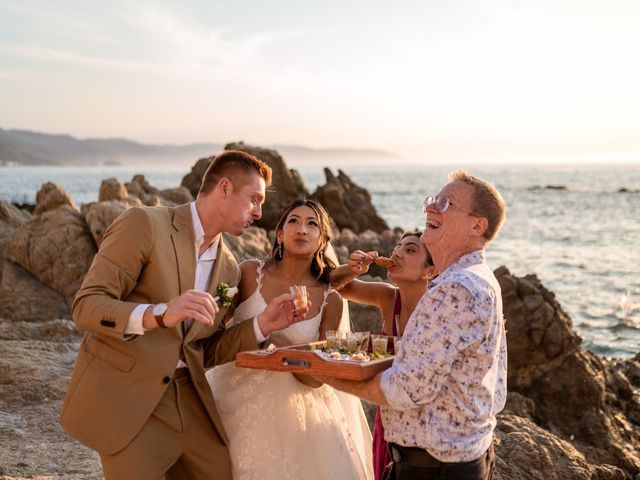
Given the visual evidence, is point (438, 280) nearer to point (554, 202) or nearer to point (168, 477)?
point (168, 477)

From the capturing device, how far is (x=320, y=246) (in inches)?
249

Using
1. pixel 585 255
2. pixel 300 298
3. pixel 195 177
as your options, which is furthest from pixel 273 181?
pixel 300 298

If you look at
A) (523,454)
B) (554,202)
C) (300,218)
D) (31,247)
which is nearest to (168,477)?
(300,218)

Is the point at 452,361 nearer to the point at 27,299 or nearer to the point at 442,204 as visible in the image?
the point at 442,204

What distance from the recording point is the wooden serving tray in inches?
171

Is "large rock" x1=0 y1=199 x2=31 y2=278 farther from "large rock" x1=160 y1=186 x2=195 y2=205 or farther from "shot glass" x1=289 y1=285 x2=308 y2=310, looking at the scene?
"shot glass" x1=289 y1=285 x2=308 y2=310

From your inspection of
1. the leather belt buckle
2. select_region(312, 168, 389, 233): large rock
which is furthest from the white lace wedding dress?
select_region(312, 168, 389, 233): large rock

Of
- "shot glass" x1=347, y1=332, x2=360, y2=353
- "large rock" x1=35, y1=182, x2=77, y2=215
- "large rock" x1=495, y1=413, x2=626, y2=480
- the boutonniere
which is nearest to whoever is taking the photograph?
"shot glass" x1=347, y1=332, x2=360, y2=353

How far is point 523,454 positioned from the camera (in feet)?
25.0

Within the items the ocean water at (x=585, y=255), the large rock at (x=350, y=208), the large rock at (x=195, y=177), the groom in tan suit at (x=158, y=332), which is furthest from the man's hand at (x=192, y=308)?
the large rock at (x=350, y=208)

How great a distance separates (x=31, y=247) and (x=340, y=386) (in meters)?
12.2

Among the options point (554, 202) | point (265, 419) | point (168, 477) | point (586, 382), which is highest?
point (265, 419)

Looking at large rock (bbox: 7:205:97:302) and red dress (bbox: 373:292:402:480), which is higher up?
red dress (bbox: 373:292:402:480)

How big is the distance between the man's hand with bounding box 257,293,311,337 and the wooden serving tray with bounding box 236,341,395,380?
0.97ft
